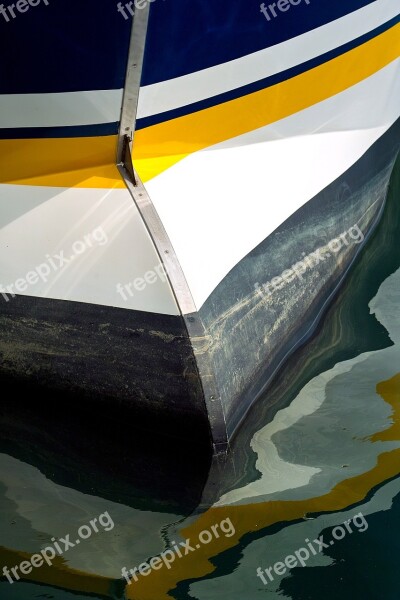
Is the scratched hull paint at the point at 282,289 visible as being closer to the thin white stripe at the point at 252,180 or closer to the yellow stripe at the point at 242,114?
the thin white stripe at the point at 252,180

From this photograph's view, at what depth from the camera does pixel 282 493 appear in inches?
82.0

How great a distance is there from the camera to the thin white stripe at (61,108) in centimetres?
219

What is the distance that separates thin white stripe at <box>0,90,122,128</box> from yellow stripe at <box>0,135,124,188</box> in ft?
0.17

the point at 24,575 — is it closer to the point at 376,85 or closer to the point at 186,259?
the point at 186,259

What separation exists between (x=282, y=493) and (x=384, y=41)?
1.71m

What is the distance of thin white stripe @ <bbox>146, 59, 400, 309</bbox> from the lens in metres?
2.28

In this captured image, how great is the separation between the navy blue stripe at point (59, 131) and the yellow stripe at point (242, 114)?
0.26 ft

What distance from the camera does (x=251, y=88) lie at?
243cm

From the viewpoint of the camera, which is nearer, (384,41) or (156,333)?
(156,333)

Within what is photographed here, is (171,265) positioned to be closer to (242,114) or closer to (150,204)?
(150,204)

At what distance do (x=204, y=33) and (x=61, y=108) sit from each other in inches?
15.5

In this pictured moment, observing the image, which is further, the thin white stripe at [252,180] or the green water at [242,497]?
the thin white stripe at [252,180]

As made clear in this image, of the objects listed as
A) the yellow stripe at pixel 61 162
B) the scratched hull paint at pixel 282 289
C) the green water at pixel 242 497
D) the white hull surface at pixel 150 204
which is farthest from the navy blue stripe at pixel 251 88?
the green water at pixel 242 497

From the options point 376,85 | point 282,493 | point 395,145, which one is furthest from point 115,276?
point 395,145
